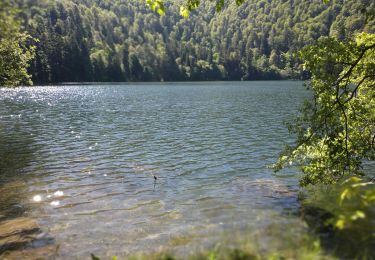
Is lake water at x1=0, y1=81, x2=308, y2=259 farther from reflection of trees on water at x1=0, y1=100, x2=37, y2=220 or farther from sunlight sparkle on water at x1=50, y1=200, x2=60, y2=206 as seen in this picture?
sunlight sparkle on water at x1=50, y1=200, x2=60, y2=206

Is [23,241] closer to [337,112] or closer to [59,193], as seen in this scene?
[59,193]

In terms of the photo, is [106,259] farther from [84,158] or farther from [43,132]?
[43,132]

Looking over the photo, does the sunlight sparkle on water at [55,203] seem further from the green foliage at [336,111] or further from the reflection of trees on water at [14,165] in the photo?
Result: the green foliage at [336,111]

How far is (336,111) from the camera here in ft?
50.9

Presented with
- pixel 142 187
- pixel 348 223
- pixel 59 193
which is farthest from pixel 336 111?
pixel 59 193

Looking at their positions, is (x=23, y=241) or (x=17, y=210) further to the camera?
(x=17, y=210)

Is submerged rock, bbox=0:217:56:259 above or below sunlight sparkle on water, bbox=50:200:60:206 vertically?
above

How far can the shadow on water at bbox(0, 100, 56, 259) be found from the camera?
13.3 metres

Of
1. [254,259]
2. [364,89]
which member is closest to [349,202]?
[364,89]

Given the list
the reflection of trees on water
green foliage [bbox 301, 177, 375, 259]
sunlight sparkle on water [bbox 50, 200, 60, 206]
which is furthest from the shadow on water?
green foliage [bbox 301, 177, 375, 259]

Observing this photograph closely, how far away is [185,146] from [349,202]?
1959 cm

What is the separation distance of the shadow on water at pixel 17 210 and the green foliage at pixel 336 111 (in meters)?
11.3

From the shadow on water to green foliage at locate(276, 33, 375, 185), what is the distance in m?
11.3

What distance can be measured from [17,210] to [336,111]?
15.3 metres
